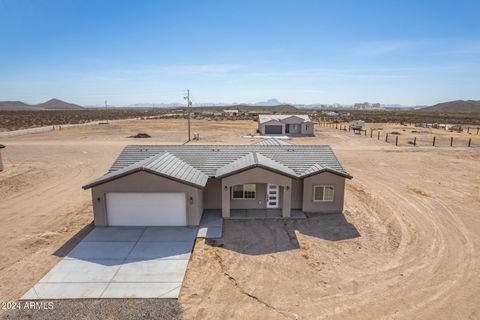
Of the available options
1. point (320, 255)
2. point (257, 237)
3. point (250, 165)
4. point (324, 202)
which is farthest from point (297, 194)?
point (320, 255)

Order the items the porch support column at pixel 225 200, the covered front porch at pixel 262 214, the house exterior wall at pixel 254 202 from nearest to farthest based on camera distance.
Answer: the porch support column at pixel 225 200
the covered front porch at pixel 262 214
the house exterior wall at pixel 254 202

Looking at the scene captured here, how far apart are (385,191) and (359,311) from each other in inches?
547

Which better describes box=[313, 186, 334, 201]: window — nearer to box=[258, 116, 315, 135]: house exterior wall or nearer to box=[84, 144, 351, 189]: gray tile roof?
box=[84, 144, 351, 189]: gray tile roof

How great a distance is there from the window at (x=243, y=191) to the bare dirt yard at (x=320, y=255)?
1.81 metres

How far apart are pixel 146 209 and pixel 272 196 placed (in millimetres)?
6690

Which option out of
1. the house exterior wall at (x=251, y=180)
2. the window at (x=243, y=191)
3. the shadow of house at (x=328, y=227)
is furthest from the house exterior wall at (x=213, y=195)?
the shadow of house at (x=328, y=227)

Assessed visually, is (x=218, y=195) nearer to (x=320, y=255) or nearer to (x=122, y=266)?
(x=320, y=255)

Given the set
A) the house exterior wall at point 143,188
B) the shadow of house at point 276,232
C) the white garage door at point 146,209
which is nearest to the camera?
the shadow of house at point 276,232

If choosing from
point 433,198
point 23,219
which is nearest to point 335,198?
point 433,198

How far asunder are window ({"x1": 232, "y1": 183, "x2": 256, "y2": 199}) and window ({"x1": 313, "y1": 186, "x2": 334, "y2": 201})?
3375mm

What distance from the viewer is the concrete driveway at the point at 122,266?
9641 millimetres

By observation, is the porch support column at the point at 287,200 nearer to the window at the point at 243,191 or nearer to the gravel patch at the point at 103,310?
the window at the point at 243,191

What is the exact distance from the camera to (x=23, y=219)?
52.0 ft

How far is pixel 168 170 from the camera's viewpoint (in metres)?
14.9
